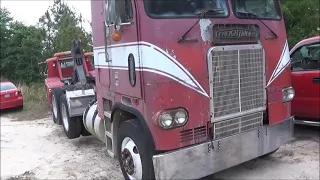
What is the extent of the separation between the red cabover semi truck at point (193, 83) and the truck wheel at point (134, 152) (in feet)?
0.04

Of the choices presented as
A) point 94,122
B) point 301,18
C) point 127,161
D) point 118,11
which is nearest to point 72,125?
point 94,122

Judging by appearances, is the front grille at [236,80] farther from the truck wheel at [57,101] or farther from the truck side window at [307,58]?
the truck wheel at [57,101]

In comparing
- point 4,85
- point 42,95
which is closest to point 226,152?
point 4,85

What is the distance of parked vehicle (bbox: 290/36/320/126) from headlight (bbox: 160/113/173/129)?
3.42 meters

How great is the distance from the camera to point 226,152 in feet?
13.8

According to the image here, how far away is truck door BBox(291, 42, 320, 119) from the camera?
614cm

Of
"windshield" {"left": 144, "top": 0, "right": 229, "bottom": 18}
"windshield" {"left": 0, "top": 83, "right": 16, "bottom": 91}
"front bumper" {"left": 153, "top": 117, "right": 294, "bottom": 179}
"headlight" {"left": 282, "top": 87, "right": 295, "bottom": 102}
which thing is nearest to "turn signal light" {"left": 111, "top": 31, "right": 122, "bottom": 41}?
"windshield" {"left": 144, "top": 0, "right": 229, "bottom": 18}

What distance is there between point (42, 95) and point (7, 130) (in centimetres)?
599

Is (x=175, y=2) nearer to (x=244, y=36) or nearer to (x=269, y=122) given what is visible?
(x=244, y=36)

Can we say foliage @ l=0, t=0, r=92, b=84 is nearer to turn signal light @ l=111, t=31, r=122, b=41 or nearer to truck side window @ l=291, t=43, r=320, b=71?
truck side window @ l=291, t=43, r=320, b=71

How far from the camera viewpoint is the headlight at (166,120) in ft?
12.5

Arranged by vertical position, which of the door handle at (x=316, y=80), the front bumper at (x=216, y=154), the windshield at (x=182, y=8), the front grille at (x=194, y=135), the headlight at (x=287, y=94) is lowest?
the front bumper at (x=216, y=154)

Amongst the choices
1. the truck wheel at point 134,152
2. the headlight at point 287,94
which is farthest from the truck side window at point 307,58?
the truck wheel at point 134,152

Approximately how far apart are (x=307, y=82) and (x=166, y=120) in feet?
11.6
